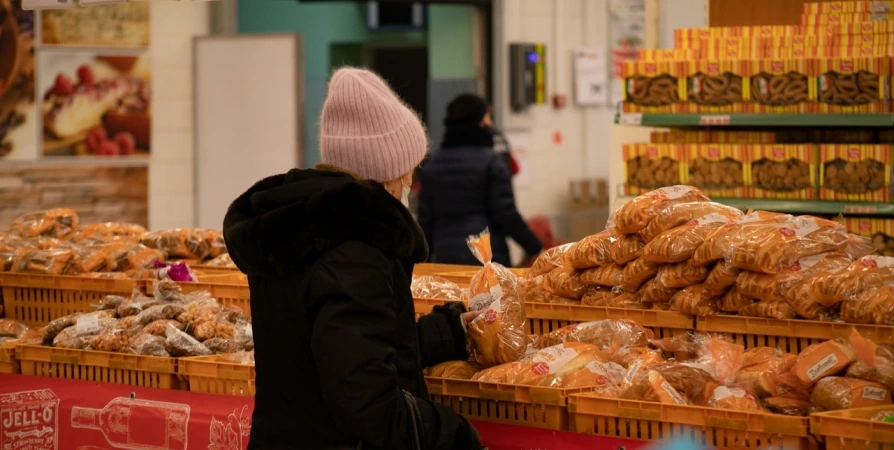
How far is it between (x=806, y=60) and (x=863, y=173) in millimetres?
578

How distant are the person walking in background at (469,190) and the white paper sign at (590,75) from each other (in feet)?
15.5

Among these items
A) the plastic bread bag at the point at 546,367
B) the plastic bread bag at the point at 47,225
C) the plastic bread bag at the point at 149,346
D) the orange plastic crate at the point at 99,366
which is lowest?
the orange plastic crate at the point at 99,366

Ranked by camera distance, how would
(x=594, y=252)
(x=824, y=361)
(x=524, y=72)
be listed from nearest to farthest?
1. (x=824, y=361)
2. (x=594, y=252)
3. (x=524, y=72)

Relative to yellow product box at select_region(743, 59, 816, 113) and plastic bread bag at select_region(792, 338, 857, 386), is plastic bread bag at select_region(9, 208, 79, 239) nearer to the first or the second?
yellow product box at select_region(743, 59, 816, 113)

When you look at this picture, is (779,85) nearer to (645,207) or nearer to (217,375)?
(645,207)

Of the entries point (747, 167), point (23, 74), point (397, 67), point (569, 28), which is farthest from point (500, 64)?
point (747, 167)

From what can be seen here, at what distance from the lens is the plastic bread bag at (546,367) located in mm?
2812

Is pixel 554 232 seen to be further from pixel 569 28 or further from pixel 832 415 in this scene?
pixel 832 415

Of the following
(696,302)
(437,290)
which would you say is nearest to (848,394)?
(696,302)

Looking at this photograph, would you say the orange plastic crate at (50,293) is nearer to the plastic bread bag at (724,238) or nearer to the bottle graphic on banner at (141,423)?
the bottle graphic on banner at (141,423)

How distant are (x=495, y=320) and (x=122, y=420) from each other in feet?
3.87

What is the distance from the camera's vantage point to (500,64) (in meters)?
10.8

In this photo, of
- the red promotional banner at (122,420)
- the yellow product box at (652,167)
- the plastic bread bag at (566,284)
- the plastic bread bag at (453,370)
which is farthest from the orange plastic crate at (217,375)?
the yellow product box at (652,167)

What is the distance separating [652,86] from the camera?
19.0ft
